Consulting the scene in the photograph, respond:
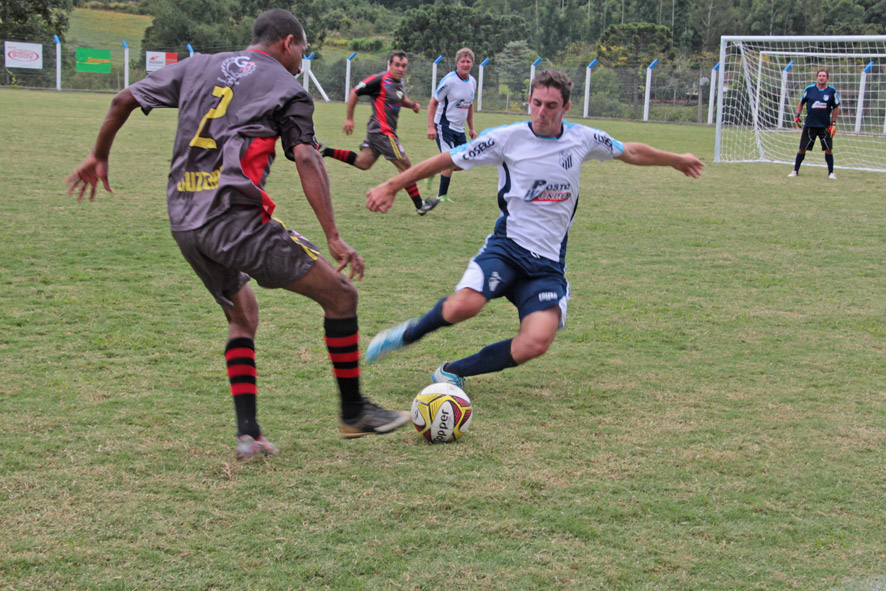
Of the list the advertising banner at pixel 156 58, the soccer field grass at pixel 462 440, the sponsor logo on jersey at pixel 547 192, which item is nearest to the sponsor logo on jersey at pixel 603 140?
the sponsor logo on jersey at pixel 547 192

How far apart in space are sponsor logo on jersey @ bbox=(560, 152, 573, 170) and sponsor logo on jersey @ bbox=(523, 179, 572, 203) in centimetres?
9

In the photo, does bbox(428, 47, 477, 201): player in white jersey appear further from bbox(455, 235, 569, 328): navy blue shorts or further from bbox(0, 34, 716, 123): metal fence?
bbox(0, 34, 716, 123): metal fence

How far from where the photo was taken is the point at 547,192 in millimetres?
4445

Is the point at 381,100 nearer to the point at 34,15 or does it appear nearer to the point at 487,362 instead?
the point at 487,362

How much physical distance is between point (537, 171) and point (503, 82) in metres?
34.3

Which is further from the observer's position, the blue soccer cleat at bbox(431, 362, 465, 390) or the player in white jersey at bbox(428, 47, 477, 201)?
the player in white jersey at bbox(428, 47, 477, 201)

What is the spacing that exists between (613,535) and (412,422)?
126cm

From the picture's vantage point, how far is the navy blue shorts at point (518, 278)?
14.4 feet

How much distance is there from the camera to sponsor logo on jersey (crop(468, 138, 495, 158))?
4.43 meters

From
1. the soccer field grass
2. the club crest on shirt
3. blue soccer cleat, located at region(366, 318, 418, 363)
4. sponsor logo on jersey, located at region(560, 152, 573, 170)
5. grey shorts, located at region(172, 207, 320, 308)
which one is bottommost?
the soccer field grass

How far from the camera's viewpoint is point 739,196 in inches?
495

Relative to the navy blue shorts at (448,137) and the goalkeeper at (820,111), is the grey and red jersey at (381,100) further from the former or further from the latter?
the goalkeeper at (820,111)

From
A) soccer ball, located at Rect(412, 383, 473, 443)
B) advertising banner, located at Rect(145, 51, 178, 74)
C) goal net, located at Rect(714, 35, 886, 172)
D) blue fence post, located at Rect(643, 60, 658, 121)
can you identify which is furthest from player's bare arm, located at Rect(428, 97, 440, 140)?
advertising banner, located at Rect(145, 51, 178, 74)

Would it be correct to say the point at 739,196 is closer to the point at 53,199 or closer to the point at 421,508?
the point at 53,199
